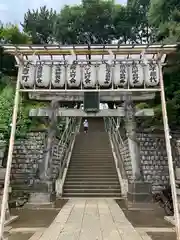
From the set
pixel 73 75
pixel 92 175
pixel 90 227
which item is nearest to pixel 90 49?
pixel 73 75

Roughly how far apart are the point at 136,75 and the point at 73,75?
1.15 m

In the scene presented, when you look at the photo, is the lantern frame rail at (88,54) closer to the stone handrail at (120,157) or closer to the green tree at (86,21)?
the stone handrail at (120,157)

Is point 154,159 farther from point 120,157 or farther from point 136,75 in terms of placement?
point 136,75

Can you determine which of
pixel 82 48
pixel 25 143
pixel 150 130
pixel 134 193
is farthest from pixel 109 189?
pixel 82 48

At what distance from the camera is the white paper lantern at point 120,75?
211 inches

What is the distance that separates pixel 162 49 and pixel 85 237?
3545mm

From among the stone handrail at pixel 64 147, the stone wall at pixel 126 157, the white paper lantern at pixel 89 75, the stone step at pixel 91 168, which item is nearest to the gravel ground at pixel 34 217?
the white paper lantern at pixel 89 75

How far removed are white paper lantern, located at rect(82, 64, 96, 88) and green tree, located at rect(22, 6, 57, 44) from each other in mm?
23811

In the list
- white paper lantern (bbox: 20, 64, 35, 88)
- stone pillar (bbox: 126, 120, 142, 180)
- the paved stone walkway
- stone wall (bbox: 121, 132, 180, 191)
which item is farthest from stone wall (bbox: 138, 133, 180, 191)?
white paper lantern (bbox: 20, 64, 35, 88)

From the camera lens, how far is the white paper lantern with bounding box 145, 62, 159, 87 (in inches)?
210

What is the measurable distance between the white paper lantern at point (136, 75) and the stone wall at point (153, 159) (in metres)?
9.20

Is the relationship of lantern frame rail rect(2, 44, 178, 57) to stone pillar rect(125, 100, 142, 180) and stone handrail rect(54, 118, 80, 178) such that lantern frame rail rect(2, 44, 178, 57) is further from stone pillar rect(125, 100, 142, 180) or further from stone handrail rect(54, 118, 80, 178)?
stone handrail rect(54, 118, 80, 178)

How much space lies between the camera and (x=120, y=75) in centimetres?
538

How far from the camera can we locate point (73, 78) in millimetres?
5414
